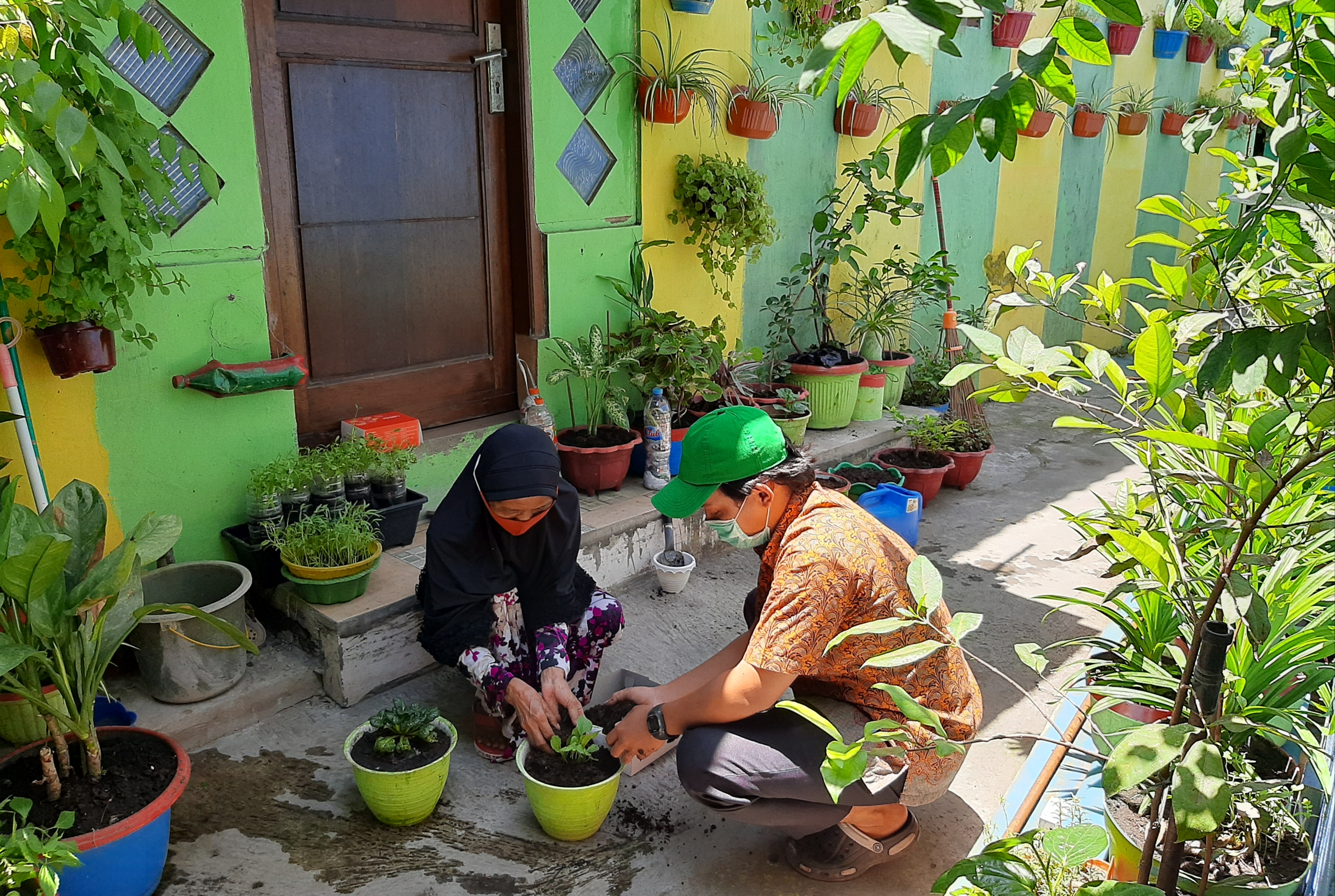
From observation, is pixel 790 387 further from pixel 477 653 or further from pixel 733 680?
pixel 733 680

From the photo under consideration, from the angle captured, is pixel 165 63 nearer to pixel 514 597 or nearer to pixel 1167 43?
pixel 514 597

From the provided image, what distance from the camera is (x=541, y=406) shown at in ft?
13.8

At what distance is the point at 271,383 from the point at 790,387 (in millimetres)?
2994

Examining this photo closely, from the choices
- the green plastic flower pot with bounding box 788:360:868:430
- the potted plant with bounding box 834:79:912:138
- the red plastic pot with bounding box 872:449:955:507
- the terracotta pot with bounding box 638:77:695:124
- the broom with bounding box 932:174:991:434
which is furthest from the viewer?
the broom with bounding box 932:174:991:434

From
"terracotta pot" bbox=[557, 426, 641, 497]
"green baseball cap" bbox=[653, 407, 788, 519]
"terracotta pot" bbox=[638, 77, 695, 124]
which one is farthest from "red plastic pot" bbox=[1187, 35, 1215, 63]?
"green baseball cap" bbox=[653, 407, 788, 519]

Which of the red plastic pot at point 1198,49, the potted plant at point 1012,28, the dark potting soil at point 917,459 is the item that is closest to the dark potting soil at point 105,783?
the dark potting soil at point 917,459

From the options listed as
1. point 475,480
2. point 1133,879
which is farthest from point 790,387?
point 1133,879

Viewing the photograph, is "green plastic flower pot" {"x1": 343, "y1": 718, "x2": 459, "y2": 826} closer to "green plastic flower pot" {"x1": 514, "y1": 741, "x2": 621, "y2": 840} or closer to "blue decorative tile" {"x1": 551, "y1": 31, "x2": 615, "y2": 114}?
"green plastic flower pot" {"x1": 514, "y1": 741, "x2": 621, "y2": 840}

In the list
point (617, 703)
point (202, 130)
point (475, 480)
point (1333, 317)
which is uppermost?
point (202, 130)

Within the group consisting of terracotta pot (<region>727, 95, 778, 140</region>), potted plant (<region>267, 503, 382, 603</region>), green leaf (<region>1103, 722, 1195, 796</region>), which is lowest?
potted plant (<region>267, 503, 382, 603</region>)

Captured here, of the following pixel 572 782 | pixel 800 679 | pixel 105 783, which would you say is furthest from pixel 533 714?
pixel 105 783

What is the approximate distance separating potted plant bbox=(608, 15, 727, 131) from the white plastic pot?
2112mm

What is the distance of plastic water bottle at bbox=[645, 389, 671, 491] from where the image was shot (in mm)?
4477

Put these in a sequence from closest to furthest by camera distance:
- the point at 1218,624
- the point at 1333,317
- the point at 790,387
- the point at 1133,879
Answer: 1. the point at 1333,317
2. the point at 1218,624
3. the point at 1133,879
4. the point at 790,387
